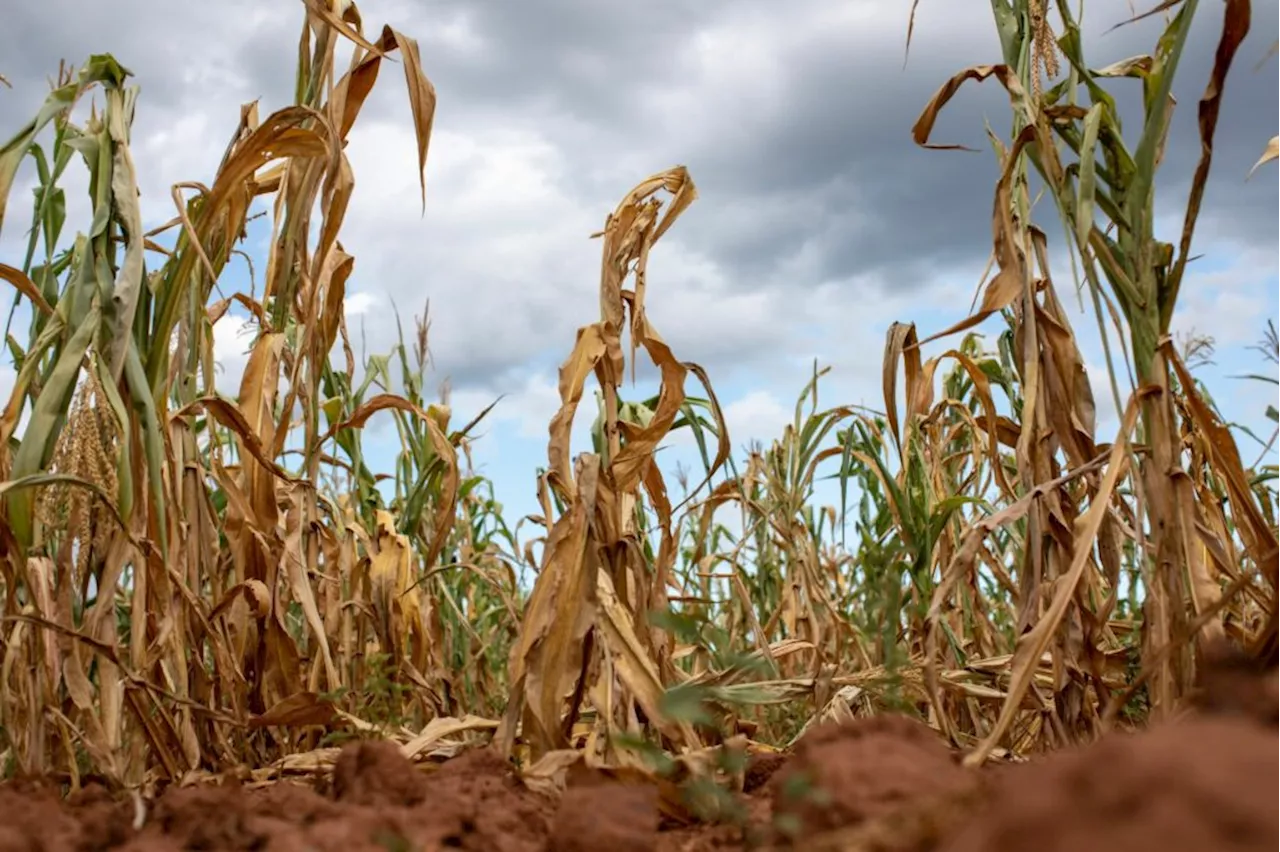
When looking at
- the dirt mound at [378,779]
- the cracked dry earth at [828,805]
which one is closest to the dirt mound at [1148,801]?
the cracked dry earth at [828,805]

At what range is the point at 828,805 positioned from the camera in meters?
0.97

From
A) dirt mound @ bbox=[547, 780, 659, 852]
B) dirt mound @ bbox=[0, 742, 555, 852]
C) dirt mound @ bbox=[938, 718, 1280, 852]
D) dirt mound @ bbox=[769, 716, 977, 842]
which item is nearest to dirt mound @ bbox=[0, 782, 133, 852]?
dirt mound @ bbox=[0, 742, 555, 852]

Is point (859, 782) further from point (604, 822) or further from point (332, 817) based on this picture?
point (332, 817)

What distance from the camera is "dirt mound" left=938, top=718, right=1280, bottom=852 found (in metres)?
0.59

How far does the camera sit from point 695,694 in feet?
3.73

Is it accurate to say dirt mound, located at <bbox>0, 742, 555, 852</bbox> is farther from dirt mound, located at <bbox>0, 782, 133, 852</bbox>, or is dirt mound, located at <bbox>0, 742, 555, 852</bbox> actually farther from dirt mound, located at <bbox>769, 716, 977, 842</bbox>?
dirt mound, located at <bbox>769, 716, 977, 842</bbox>

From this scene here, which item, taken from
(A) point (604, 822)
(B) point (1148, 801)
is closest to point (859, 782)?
(A) point (604, 822)

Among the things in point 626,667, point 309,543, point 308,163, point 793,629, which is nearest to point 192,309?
point 308,163

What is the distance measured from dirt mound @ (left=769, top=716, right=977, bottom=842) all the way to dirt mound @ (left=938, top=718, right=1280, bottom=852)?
25cm

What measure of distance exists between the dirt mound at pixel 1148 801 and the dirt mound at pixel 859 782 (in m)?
0.25

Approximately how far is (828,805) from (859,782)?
35 millimetres

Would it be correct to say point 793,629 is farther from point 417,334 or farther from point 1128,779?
point 1128,779

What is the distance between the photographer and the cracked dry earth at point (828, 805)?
0.61m

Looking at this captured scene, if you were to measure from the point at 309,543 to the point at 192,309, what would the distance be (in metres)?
0.57
